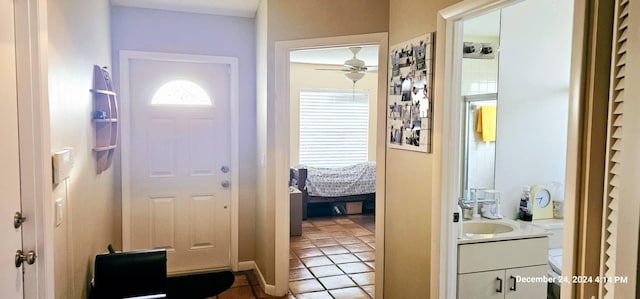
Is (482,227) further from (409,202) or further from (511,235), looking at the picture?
(409,202)

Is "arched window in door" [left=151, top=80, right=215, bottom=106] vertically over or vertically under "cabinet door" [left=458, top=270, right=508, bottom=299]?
over

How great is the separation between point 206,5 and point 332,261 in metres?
2.68

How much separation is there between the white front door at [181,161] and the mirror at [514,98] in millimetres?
2108

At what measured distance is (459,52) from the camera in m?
2.12

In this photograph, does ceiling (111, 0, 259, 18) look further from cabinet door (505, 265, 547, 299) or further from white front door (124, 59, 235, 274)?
cabinet door (505, 265, 547, 299)

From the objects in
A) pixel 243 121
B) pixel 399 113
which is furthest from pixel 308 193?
pixel 399 113

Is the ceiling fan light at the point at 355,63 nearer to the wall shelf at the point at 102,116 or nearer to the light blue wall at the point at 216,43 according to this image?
the light blue wall at the point at 216,43

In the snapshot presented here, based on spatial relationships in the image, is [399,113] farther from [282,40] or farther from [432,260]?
[282,40]

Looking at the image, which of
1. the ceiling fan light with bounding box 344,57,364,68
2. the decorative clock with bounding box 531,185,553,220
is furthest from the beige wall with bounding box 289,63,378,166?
the decorative clock with bounding box 531,185,553,220

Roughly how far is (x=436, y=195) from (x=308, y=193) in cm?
379

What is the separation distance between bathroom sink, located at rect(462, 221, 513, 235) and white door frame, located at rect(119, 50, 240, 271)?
→ 6.69 ft

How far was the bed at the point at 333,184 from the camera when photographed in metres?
5.74

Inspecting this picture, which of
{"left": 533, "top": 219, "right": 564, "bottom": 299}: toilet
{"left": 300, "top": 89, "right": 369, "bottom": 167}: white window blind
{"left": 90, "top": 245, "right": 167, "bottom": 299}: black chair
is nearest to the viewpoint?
{"left": 90, "top": 245, "right": 167, "bottom": 299}: black chair

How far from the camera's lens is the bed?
574 cm
